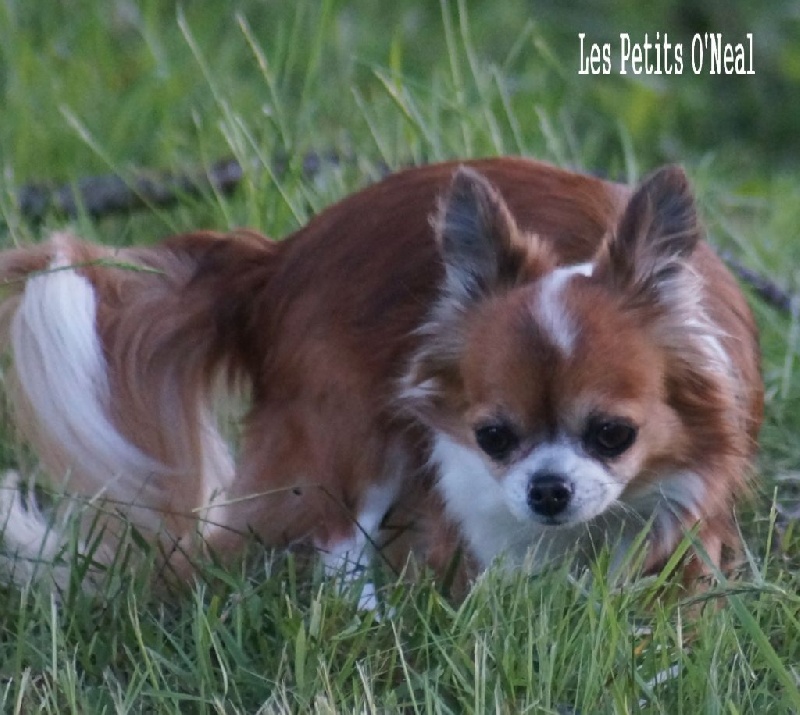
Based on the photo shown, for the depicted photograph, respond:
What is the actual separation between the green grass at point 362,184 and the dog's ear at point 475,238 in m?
0.69

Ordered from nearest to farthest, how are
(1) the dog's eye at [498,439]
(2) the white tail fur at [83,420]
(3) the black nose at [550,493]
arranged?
(3) the black nose at [550,493]
(1) the dog's eye at [498,439]
(2) the white tail fur at [83,420]

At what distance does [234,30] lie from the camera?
6.93 meters

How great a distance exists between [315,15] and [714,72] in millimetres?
2282

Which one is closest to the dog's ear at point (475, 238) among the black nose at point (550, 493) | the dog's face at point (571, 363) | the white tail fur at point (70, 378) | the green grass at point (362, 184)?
the dog's face at point (571, 363)

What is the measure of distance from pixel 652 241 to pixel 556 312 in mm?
269

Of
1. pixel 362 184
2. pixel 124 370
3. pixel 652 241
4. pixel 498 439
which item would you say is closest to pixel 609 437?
pixel 498 439

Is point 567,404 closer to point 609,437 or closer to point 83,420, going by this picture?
point 609,437

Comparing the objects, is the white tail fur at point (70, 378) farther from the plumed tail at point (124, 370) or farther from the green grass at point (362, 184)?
the green grass at point (362, 184)

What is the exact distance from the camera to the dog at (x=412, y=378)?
337cm

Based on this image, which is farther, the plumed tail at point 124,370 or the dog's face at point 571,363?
the plumed tail at point 124,370

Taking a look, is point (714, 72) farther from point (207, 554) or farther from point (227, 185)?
point (207, 554)

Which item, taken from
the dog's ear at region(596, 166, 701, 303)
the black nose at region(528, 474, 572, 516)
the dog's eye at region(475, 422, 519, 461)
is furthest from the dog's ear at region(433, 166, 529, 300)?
the black nose at region(528, 474, 572, 516)

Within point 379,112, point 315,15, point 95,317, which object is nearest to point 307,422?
point 95,317

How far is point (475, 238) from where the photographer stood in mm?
3535
